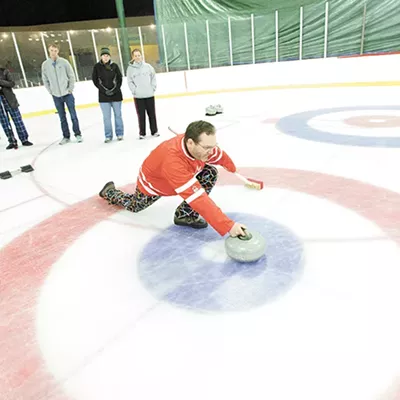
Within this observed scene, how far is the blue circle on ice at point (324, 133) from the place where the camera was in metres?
4.29

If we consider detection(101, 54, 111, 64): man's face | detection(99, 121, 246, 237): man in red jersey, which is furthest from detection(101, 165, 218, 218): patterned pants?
detection(101, 54, 111, 64): man's face

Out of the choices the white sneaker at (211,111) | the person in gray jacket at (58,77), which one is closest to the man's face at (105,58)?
the person in gray jacket at (58,77)

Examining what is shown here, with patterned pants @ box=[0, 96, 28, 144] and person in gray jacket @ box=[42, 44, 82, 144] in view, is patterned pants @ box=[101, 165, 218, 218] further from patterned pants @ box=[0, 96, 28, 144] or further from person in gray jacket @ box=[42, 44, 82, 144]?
patterned pants @ box=[0, 96, 28, 144]

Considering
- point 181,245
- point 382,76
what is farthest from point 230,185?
point 382,76

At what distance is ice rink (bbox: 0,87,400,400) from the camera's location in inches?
53.8

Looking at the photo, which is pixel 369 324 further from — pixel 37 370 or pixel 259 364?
pixel 37 370

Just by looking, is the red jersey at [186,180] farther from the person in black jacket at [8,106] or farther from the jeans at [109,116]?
the person in black jacket at [8,106]

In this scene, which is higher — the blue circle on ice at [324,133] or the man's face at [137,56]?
the man's face at [137,56]

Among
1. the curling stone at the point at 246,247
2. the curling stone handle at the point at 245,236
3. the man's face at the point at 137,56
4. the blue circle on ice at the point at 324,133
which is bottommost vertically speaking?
the blue circle on ice at the point at 324,133

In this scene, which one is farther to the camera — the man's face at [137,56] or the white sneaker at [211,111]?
the white sneaker at [211,111]

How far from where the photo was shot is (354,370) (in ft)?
4.44

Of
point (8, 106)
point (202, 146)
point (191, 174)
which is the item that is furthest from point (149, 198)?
point (8, 106)

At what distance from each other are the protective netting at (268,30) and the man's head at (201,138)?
9.75m

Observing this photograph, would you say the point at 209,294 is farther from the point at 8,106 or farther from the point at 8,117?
the point at 8,117
